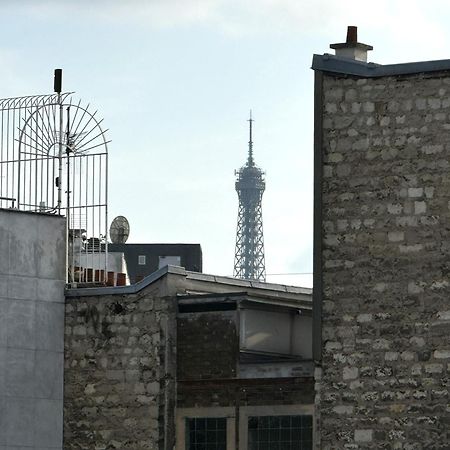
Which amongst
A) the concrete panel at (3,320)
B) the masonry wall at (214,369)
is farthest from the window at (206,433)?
the concrete panel at (3,320)

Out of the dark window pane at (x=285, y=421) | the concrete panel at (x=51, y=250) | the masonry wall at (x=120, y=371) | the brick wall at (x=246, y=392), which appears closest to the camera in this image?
the brick wall at (x=246, y=392)

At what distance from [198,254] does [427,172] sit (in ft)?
196

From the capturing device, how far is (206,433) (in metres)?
27.3

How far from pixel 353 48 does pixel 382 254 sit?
285 cm

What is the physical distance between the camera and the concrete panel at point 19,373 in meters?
28.2

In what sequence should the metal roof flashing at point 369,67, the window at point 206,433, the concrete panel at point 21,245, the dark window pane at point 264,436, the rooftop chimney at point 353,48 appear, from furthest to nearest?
the concrete panel at point 21,245
the window at point 206,433
the dark window pane at point 264,436
the rooftop chimney at point 353,48
the metal roof flashing at point 369,67

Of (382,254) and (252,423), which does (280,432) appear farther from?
(382,254)

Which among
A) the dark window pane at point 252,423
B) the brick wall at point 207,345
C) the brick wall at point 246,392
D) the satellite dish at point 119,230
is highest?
the satellite dish at point 119,230

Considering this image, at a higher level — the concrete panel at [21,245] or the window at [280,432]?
the concrete panel at [21,245]

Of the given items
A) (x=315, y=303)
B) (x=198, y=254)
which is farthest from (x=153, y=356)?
(x=198, y=254)

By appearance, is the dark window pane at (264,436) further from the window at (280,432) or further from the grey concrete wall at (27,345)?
the grey concrete wall at (27,345)

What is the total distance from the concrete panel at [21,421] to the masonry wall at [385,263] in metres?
5.87

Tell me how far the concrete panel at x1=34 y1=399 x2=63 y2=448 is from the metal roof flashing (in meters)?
7.20

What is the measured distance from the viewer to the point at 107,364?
28.0 metres
